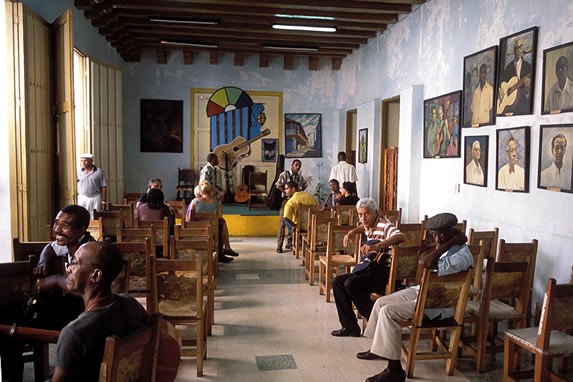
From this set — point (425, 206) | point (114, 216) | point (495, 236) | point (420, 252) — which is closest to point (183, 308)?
point (420, 252)

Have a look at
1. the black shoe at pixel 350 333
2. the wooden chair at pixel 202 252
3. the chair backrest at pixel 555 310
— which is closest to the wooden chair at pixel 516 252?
the chair backrest at pixel 555 310

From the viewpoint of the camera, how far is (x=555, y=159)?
480 cm

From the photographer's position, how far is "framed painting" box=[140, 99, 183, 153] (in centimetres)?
1276

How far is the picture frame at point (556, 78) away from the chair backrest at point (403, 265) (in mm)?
2105

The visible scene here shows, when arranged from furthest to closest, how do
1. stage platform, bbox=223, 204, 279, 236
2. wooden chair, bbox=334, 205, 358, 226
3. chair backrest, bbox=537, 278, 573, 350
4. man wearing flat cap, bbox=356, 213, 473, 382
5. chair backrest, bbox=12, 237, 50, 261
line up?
stage platform, bbox=223, 204, 279, 236, wooden chair, bbox=334, 205, 358, 226, chair backrest, bbox=12, 237, 50, 261, man wearing flat cap, bbox=356, 213, 473, 382, chair backrest, bbox=537, 278, 573, 350

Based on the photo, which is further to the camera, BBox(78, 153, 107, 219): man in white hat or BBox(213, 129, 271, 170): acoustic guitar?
Result: BBox(213, 129, 271, 170): acoustic guitar

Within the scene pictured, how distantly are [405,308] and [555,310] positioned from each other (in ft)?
3.47

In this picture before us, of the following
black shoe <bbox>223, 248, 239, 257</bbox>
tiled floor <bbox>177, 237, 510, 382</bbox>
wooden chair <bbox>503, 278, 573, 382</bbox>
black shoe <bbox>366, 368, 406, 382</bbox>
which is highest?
wooden chair <bbox>503, 278, 573, 382</bbox>

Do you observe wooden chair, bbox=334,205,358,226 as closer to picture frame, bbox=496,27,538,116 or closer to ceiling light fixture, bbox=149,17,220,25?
picture frame, bbox=496,27,538,116

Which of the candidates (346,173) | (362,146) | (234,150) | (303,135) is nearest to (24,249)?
(346,173)

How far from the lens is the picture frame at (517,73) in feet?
17.1

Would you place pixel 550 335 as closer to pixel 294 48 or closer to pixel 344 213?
pixel 344 213

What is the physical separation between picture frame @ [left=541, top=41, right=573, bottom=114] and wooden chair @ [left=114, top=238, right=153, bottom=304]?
4.14 meters

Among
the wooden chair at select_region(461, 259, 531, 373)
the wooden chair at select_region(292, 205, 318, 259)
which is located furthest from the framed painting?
the wooden chair at select_region(461, 259, 531, 373)
